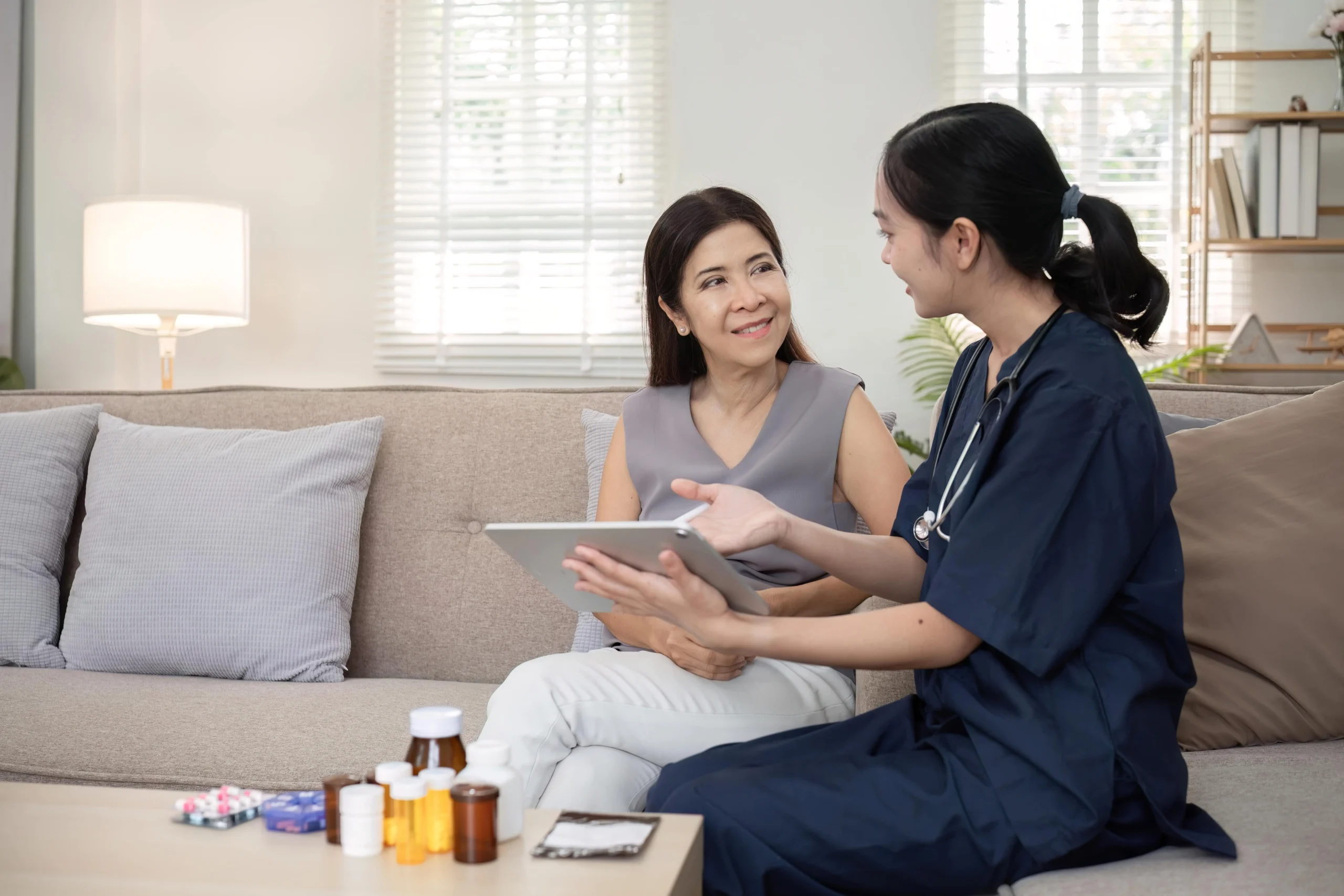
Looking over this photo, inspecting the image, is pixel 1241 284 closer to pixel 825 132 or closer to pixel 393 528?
pixel 825 132

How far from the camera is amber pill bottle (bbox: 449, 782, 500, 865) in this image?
0.91 m

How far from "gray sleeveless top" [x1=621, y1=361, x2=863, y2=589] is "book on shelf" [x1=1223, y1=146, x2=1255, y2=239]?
2.31m

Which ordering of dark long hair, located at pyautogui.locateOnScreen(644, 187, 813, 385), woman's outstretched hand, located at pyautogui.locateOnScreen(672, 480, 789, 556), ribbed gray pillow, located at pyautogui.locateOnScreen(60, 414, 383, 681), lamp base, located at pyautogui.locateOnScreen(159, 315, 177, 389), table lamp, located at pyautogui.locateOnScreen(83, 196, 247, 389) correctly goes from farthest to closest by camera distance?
lamp base, located at pyautogui.locateOnScreen(159, 315, 177, 389), table lamp, located at pyautogui.locateOnScreen(83, 196, 247, 389), ribbed gray pillow, located at pyautogui.locateOnScreen(60, 414, 383, 681), dark long hair, located at pyautogui.locateOnScreen(644, 187, 813, 385), woman's outstretched hand, located at pyautogui.locateOnScreen(672, 480, 789, 556)

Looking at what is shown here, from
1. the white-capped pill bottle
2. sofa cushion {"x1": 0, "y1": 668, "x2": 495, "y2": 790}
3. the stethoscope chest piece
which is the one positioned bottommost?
sofa cushion {"x1": 0, "y1": 668, "x2": 495, "y2": 790}

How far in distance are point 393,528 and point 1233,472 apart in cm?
133

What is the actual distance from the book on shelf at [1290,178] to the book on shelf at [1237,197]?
3.5 inches

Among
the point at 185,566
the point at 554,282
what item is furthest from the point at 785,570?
the point at 554,282

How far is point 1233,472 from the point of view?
4.96ft

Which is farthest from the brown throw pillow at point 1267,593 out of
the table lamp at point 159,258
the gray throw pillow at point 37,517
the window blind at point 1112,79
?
the table lamp at point 159,258

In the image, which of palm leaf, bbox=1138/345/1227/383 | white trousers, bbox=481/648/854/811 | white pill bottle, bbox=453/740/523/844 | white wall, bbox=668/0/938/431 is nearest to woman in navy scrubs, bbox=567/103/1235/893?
white trousers, bbox=481/648/854/811

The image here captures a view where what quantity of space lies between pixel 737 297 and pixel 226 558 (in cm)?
95

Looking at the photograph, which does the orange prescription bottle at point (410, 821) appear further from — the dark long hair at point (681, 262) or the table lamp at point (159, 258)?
the table lamp at point (159, 258)

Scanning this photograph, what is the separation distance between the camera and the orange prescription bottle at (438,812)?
93 cm

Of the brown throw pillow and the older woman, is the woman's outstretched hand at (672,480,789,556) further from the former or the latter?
the brown throw pillow
